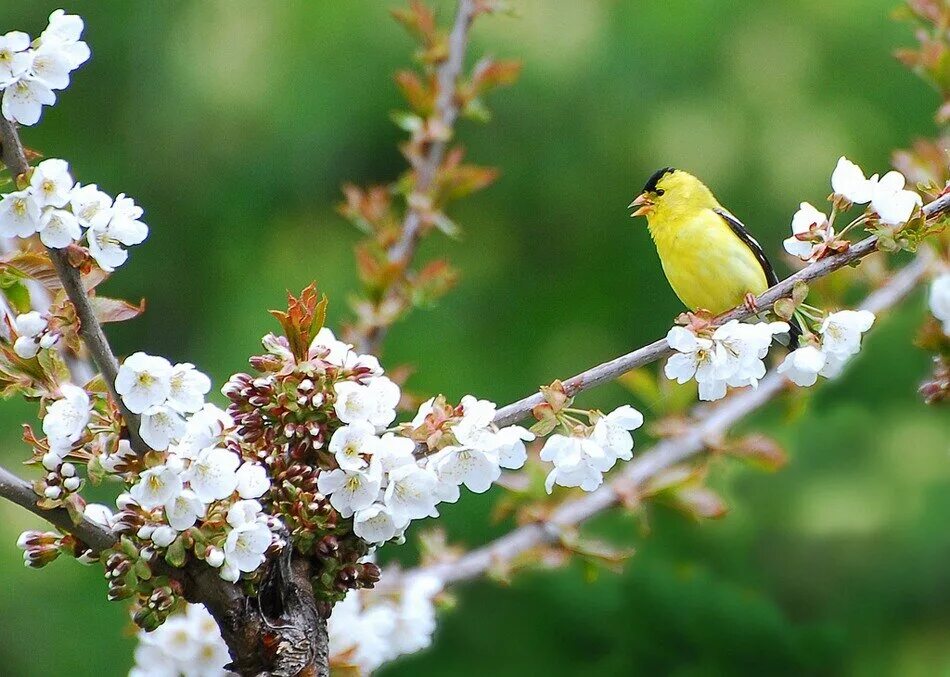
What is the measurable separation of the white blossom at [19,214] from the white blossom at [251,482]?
33 cm

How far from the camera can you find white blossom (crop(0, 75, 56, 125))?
3.80 ft

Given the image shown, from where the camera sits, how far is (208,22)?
4.82 metres

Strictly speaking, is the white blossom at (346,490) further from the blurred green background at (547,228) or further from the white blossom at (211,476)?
the blurred green background at (547,228)

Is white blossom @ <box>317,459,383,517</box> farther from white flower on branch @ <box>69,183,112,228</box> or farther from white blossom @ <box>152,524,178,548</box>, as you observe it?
white flower on branch @ <box>69,183,112,228</box>

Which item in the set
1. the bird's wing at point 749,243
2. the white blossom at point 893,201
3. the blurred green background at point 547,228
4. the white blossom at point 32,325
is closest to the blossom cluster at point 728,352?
the white blossom at point 893,201

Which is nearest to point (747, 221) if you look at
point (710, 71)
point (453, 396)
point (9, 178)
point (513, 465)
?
point (710, 71)

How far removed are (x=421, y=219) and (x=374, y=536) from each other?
1.15 m

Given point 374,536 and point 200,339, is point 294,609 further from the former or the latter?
point 200,339

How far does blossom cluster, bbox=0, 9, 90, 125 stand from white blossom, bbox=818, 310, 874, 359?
870 millimetres

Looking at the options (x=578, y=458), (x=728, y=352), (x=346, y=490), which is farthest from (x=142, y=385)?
(x=728, y=352)

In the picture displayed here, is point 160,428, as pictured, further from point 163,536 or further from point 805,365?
point 805,365

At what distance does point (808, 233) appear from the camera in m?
1.40

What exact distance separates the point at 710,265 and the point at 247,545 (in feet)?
Answer: 4.63

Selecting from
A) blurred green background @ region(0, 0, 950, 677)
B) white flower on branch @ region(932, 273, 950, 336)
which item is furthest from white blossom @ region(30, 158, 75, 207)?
blurred green background @ region(0, 0, 950, 677)
